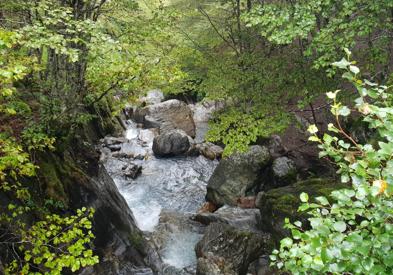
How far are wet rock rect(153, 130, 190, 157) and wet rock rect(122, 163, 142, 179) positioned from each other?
98.9 inches

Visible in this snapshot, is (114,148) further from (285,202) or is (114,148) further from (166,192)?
(285,202)

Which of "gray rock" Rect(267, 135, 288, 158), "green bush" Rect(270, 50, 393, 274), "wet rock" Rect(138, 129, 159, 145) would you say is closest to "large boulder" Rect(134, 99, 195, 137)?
"wet rock" Rect(138, 129, 159, 145)

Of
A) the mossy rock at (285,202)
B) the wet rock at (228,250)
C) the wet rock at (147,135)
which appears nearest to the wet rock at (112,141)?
the wet rock at (147,135)

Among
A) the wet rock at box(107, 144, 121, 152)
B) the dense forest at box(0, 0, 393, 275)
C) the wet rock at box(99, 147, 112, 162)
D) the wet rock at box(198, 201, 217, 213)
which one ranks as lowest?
the wet rock at box(107, 144, 121, 152)

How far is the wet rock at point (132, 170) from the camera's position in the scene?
18859mm

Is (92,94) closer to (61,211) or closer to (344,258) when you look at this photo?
(61,211)

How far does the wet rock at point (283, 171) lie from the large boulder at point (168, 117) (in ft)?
32.8

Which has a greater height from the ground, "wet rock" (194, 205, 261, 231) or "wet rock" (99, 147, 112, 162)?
"wet rock" (194, 205, 261, 231)

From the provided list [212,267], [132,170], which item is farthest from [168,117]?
[212,267]

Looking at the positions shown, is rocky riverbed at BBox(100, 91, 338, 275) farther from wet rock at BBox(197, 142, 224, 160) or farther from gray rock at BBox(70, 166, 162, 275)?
gray rock at BBox(70, 166, 162, 275)

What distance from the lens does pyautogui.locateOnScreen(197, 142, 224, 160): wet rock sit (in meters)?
21.6

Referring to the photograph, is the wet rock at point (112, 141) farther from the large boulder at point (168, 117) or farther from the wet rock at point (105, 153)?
the large boulder at point (168, 117)

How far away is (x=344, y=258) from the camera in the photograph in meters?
2.40

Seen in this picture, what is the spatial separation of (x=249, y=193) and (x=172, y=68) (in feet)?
28.7
